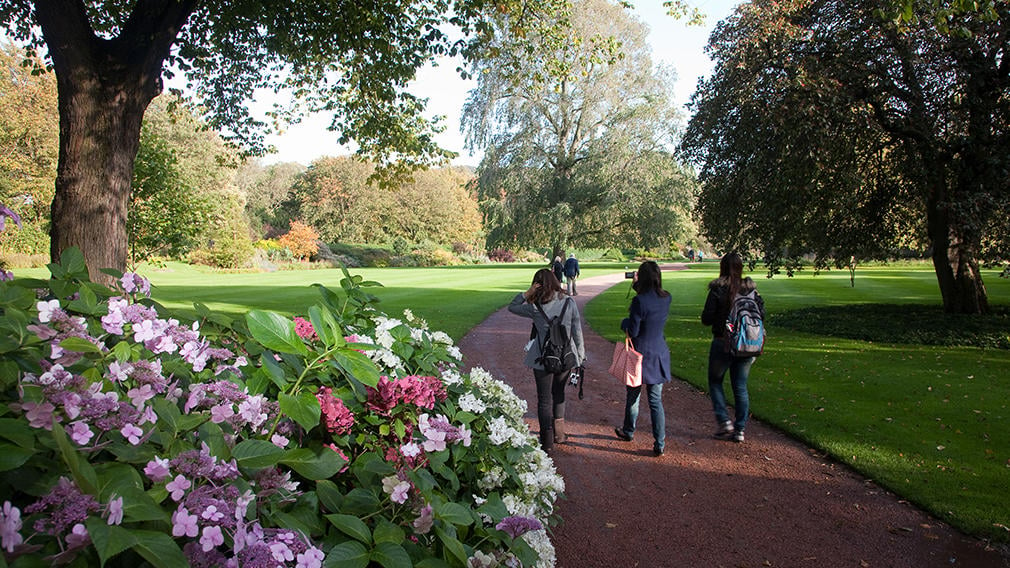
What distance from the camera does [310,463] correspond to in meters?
1.54

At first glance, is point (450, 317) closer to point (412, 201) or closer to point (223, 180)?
point (223, 180)

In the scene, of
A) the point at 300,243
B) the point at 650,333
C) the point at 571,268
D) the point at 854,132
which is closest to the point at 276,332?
the point at 650,333

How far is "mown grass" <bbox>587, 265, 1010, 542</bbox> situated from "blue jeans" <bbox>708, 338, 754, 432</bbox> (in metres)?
0.76

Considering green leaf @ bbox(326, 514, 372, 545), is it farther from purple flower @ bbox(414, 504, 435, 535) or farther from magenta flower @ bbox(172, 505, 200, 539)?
magenta flower @ bbox(172, 505, 200, 539)

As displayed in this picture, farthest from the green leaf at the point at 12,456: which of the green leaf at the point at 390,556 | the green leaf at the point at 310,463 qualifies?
the green leaf at the point at 390,556

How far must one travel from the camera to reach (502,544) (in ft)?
6.79

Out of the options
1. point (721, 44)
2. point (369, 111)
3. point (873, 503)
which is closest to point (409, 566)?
point (873, 503)

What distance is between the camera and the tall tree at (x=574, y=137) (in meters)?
32.8

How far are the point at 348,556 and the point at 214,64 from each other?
33.9ft

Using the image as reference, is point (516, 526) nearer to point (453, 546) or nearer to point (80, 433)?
point (453, 546)

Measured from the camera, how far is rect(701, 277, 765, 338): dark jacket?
19.4 feet

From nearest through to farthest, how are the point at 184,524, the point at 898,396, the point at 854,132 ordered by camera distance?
the point at 184,524 < the point at 898,396 < the point at 854,132

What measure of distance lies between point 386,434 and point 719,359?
15.7 feet

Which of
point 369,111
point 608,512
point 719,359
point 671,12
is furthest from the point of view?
point 369,111
